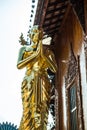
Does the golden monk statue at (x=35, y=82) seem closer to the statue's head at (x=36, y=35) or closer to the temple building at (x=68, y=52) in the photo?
the statue's head at (x=36, y=35)

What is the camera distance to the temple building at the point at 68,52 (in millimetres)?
5121

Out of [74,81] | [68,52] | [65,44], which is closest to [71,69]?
[74,81]

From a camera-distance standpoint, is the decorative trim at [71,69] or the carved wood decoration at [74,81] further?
the decorative trim at [71,69]

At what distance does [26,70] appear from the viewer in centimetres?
536

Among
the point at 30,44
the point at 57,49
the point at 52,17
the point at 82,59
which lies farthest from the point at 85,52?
the point at 57,49

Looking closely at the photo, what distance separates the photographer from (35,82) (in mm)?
5184

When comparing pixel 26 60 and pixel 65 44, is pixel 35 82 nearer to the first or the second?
pixel 26 60

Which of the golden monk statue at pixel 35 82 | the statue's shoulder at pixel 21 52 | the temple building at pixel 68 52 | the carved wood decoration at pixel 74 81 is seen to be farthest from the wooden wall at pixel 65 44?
the statue's shoulder at pixel 21 52

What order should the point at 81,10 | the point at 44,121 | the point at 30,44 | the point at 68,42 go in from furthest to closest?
the point at 68,42
the point at 30,44
the point at 81,10
the point at 44,121

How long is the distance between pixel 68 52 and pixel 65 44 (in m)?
0.30

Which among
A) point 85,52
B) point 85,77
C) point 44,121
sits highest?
point 85,52

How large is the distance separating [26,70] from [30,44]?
1.42 feet

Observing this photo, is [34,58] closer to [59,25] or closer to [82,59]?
[82,59]

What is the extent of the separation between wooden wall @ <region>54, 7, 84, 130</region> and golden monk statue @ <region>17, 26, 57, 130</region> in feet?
1.73
